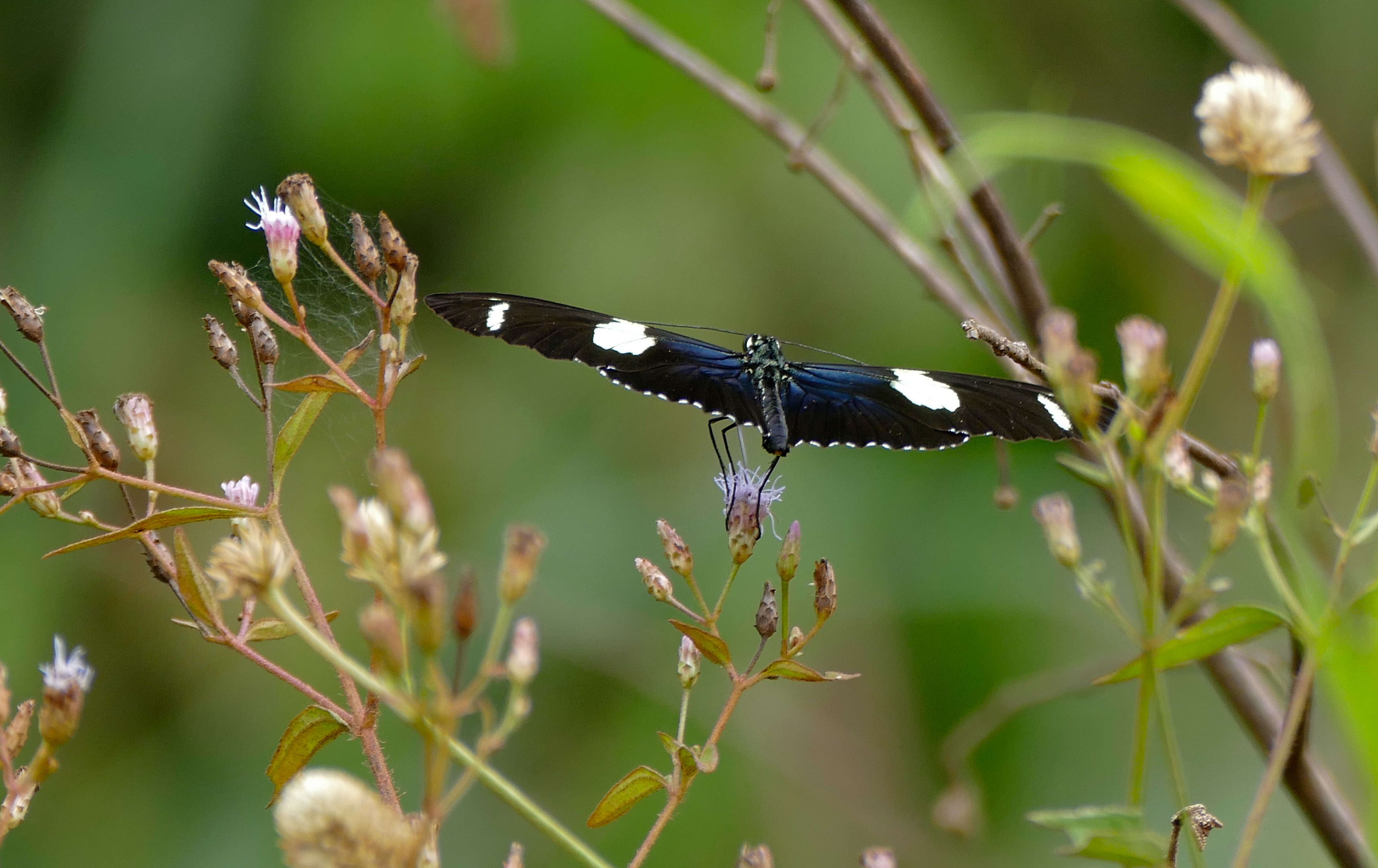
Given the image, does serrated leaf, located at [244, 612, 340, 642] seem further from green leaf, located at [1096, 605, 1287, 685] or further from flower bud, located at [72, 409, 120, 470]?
green leaf, located at [1096, 605, 1287, 685]

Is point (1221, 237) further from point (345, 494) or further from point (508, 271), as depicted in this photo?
point (508, 271)

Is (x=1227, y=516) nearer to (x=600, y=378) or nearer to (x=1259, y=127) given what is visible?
(x=1259, y=127)

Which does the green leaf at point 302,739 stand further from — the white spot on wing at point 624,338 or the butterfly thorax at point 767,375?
the butterfly thorax at point 767,375

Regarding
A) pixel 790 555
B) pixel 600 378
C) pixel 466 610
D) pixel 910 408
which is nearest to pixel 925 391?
pixel 910 408

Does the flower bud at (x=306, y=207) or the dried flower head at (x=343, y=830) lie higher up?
the flower bud at (x=306, y=207)

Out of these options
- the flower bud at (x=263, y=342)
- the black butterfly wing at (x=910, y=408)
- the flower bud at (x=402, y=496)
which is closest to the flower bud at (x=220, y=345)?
the flower bud at (x=263, y=342)
